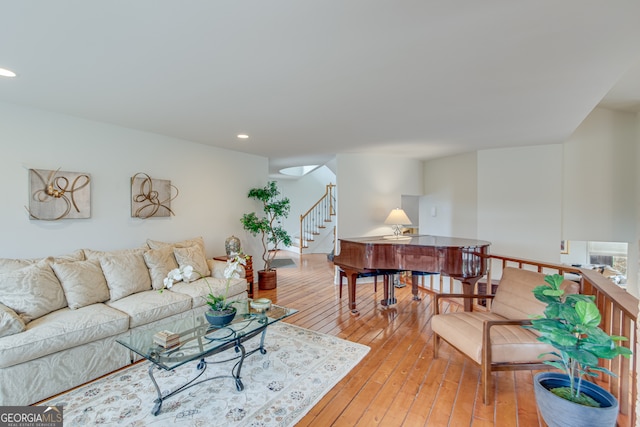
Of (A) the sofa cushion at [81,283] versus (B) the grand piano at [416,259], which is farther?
(B) the grand piano at [416,259]

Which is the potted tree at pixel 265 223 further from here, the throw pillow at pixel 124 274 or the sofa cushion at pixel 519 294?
the sofa cushion at pixel 519 294

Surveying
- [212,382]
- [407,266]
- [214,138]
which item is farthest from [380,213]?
[212,382]

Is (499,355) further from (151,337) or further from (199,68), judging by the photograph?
(199,68)

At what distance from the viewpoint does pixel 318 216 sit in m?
9.84

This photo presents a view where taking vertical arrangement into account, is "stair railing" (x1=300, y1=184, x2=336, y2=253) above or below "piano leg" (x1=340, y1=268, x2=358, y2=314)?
above

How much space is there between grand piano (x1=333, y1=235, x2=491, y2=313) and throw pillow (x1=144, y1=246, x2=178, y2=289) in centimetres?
221

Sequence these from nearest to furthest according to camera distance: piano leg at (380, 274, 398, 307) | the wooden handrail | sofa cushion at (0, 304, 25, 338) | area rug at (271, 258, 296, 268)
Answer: the wooden handrail < sofa cushion at (0, 304, 25, 338) < piano leg at (380, 274, 398, 307) < area rug at (271, 258, 296, 268)

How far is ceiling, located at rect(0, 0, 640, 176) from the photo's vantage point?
5.09 feet

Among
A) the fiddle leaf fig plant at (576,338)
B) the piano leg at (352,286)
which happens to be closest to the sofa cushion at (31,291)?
the piano leg at (352,286)

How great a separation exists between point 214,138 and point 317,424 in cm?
380

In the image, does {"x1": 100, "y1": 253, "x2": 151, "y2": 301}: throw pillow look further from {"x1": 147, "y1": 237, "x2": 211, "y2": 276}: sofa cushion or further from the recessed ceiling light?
the recessed ceiling light

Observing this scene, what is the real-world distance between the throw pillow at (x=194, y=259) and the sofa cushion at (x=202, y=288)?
0.13 m

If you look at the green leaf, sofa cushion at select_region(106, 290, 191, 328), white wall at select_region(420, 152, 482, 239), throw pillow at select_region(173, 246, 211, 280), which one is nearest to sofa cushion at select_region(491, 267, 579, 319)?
the green leaf

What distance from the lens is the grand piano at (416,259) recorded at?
3385 millimetres
